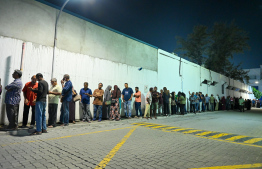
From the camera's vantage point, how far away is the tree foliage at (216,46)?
41184 millimetres

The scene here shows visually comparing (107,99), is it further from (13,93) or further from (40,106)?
(13,93)

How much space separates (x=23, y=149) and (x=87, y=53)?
24.6 ft

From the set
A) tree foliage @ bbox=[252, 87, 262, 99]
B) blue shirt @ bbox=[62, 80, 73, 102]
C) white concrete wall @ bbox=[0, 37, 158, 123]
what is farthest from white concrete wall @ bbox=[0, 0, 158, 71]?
tree foliage @ bbox=[252, 87, 262, 99]

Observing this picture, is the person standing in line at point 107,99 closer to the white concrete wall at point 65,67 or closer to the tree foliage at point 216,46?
the white concrete wall at point 65,67

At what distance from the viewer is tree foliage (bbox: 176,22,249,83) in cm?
4118

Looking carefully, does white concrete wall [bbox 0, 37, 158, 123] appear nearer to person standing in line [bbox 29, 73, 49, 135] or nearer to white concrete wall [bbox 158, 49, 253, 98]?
person standing in line [bbox 29, 73, 49, 135]

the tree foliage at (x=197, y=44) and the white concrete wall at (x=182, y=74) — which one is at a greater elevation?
the tree foliage at (x=197, y=44)

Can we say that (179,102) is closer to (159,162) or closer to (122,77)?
(122,77)

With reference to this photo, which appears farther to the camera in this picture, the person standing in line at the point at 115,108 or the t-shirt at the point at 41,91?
the person standing in line at the point at 115,108

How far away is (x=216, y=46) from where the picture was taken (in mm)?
42594

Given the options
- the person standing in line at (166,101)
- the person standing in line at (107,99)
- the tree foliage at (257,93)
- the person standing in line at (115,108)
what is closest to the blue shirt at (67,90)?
the person standing in line at (107,99)

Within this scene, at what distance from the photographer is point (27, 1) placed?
8414 millimetres

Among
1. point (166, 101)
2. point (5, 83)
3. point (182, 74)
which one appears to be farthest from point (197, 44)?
point (5, 83)

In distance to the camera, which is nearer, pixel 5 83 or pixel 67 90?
pixel 5 83
